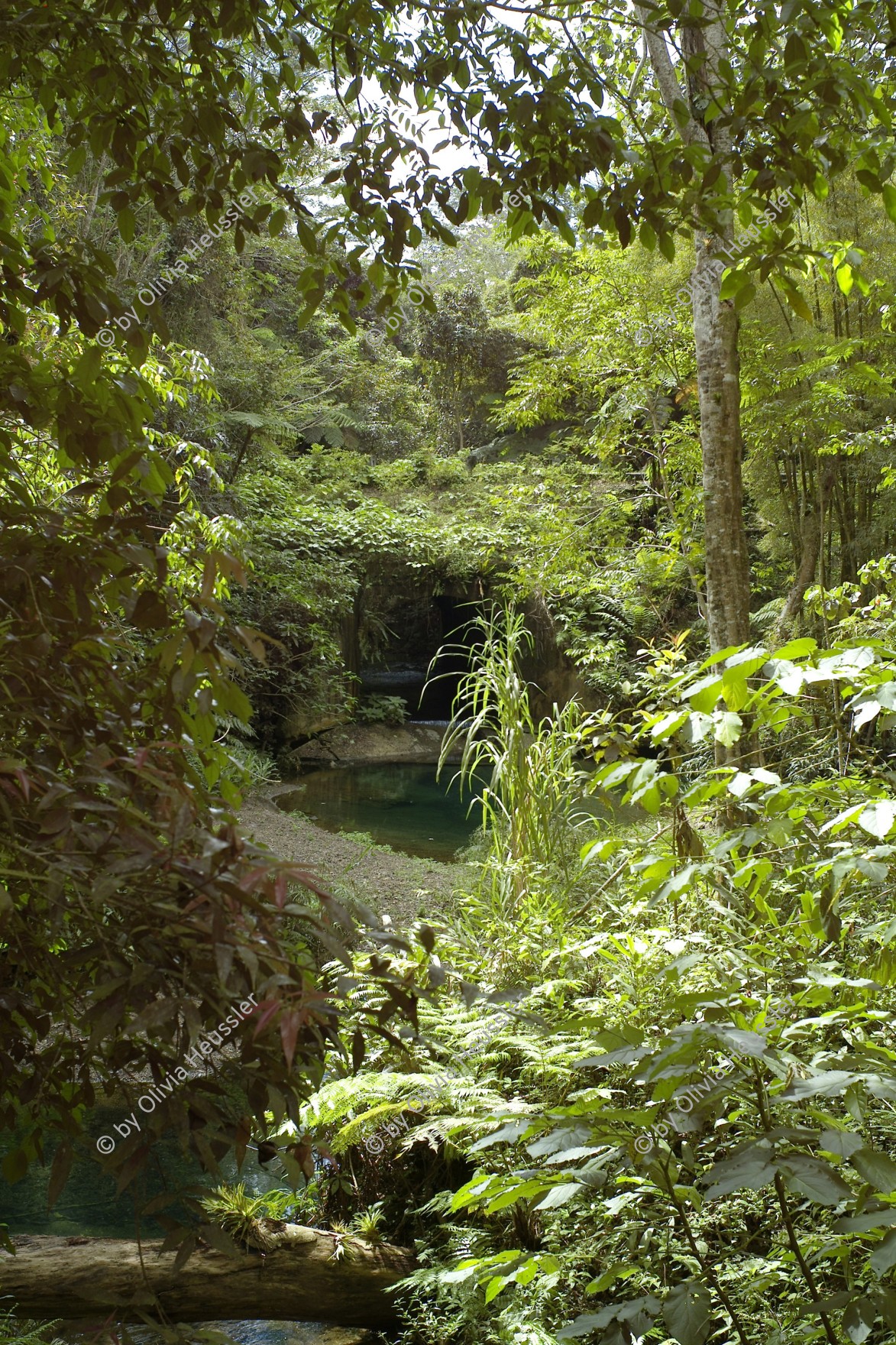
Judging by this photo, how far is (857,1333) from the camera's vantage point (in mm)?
928

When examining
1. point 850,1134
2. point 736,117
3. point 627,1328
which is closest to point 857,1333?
point 850,1134

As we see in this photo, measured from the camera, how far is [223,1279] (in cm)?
233

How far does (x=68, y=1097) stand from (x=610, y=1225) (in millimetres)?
1280

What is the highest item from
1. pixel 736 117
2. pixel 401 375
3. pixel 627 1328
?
pixel 401 375

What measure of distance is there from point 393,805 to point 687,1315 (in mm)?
9317

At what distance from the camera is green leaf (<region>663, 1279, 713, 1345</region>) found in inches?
39.7

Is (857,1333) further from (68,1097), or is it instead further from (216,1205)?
(216,1205)

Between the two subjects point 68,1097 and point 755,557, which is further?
point 755,557

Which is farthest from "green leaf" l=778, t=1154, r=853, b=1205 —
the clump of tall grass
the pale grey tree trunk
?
the pale grey tree trunk

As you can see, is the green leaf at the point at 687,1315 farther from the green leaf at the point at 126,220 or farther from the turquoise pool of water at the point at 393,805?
the turquoise pool of water at the point at 393,805

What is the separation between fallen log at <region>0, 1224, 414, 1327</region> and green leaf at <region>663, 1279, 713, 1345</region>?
1.45 metres

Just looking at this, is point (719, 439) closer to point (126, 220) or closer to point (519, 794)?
point (519, 794)

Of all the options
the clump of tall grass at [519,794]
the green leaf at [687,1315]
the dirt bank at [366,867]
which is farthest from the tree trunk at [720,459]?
the green leaf at [687,1315]

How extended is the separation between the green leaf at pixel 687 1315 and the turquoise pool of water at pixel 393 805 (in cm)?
676
